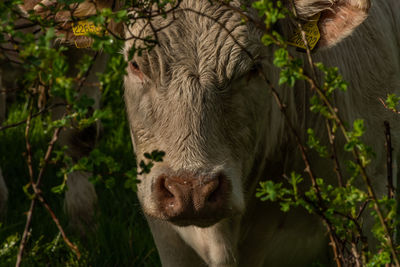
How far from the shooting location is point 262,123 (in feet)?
11.0

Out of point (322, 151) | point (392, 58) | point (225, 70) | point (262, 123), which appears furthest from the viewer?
point (392, 58)

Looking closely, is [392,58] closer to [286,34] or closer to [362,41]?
[362,41]

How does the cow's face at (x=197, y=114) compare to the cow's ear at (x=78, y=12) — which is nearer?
the cow's face at (x=197, y=114)

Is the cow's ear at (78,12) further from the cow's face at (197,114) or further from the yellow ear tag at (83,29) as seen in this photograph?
the cow's face at (197,114)

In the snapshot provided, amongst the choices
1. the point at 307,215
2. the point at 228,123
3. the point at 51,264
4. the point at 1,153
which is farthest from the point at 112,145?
the point at 228,123

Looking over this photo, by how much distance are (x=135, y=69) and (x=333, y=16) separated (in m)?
0.92

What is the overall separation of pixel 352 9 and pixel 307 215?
112 cm

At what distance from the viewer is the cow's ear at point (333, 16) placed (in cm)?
325

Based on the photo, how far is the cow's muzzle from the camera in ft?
8.86

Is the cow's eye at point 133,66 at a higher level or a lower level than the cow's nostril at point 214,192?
higher

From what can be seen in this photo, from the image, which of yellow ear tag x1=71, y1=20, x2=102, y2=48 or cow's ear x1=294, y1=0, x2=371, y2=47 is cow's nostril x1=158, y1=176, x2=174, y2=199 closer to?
yellow ear tag x1=71, y1=20, x2=102, y2=48

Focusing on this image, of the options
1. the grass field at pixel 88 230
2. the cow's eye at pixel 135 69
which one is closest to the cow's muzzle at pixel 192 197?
the cow's eye at pixel 135 69

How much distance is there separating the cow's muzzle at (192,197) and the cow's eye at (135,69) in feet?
2.04

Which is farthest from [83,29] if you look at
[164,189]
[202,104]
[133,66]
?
[164,189]
